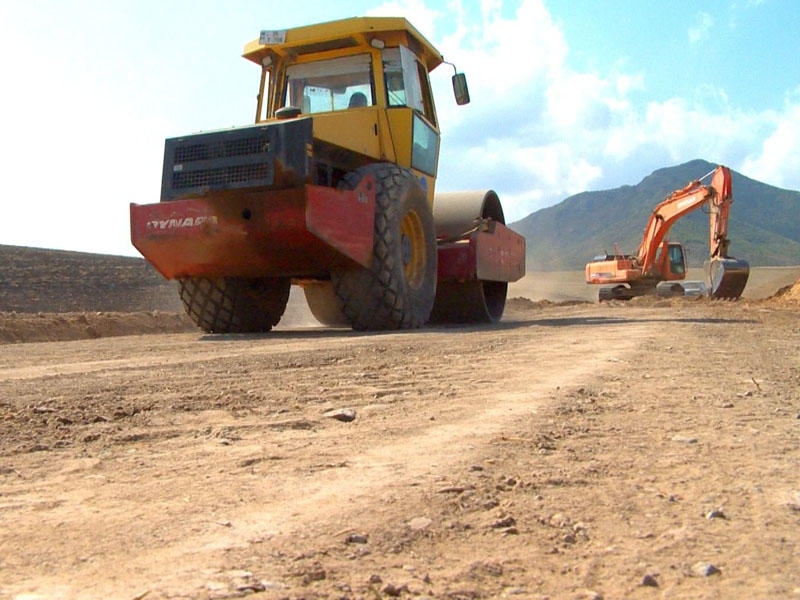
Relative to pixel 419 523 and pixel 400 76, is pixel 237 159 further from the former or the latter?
pixel 419 523

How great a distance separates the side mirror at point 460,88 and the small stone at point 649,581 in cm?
854

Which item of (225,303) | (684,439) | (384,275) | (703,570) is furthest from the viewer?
(225,303)

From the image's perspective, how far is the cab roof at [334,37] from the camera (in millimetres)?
8984

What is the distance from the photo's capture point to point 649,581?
68.6 inches

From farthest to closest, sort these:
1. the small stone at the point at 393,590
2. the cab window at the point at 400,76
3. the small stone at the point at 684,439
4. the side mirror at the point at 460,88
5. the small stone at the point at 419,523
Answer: the side mirror at the point at 460,88, the cab window at the point at 400,76, the small stone at the point at 684,439, the small stone at the point at 419,523, the small stone at the point at 393,590

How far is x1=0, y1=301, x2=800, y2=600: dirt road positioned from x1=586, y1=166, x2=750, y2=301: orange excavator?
16.0 metres

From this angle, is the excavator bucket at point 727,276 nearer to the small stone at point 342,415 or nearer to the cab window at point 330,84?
the cab window at point 330,84

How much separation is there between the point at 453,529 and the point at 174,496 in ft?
2.53

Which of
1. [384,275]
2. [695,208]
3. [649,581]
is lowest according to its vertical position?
[649,581]

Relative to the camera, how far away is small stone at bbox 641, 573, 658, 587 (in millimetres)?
1729

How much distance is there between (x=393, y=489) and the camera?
2299mm

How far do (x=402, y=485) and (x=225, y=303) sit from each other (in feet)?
23.4

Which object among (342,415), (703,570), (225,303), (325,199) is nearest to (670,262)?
(225,303)

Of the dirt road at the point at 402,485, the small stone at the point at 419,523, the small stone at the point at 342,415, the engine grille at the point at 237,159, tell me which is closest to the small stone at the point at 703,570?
the dirt road at the point at 402,485
